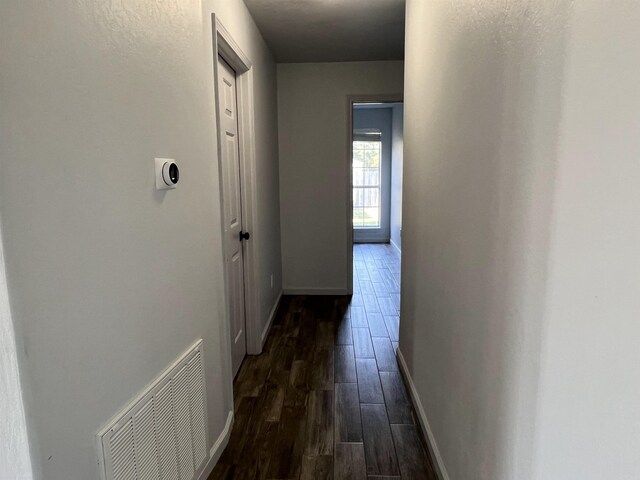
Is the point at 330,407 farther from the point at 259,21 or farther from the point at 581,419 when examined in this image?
the point at 259,21

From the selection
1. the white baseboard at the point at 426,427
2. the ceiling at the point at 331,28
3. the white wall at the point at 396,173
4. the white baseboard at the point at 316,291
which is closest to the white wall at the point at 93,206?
the white baseboard at the point at 426,427

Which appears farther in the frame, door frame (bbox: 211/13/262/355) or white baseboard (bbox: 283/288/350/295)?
white baseboard (bbox: 283/288/350/295)

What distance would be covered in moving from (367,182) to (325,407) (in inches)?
243

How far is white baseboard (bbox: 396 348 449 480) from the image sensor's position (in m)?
1.85

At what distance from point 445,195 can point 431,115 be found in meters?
0.48

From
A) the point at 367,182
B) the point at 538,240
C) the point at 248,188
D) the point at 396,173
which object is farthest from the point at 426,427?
the point at 367,182

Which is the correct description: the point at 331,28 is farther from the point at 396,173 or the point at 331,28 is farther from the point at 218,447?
the point at 396,173

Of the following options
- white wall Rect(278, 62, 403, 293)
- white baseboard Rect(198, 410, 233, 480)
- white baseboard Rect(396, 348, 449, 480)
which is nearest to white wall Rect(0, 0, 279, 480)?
white baseboard Rect(198, 410, 233, 480)

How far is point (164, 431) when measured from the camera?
1.45 m

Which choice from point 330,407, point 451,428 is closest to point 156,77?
point 451,428

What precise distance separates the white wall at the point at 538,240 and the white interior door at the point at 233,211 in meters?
1.35

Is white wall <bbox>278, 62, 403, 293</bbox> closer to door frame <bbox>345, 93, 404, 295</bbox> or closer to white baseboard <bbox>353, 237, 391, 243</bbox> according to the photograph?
door frame <bbox>345, 93, 404, 295</bbox>

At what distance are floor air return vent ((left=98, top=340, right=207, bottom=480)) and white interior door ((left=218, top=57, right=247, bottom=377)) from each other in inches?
41.1

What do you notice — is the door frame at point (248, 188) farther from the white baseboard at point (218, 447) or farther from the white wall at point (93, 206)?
the white wall at point (93, 206)
